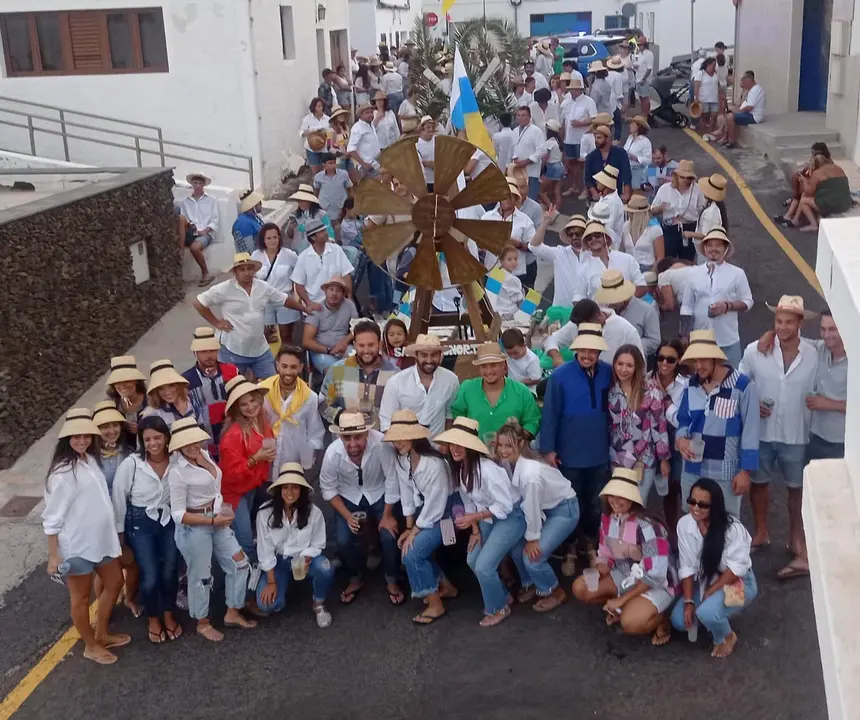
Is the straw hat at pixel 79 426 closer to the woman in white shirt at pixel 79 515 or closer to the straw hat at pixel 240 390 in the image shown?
the woman in white shirt at pixel 79 515

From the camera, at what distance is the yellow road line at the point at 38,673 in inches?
244

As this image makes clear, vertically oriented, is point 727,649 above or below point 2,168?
below

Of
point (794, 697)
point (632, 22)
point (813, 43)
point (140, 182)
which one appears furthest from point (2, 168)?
point (632, 22)

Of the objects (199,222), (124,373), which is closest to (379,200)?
(124,373)

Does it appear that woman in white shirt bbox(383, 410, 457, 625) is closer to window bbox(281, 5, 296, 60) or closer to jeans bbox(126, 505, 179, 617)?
jeans bbox(126, 505, 179, 617)

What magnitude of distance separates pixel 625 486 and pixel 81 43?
13.6 m

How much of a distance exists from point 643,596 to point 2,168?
12340 mm

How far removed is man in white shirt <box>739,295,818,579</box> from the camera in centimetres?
686

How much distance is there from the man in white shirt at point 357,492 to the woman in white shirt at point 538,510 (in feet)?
2.61

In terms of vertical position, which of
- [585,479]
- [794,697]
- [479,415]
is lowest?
[794,697]

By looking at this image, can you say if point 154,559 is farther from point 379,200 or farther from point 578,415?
point 379,200

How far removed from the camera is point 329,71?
69.6 feet

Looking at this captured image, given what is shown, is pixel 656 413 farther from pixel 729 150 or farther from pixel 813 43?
pixel 813 43

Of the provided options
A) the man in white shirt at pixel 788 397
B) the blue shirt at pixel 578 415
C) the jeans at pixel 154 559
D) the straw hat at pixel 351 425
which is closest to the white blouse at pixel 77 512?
the jeans at pixel 154 559
